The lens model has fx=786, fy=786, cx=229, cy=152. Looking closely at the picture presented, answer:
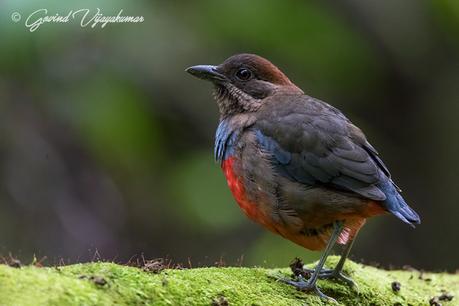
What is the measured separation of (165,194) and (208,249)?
1839 mm

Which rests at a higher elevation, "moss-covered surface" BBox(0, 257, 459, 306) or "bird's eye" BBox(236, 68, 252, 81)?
"bird's eye" BBox(236, 68, 252, 81)

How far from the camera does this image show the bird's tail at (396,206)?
16.4ft

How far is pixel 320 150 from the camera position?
17.3ft

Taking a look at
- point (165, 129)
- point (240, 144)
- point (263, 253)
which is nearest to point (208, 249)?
point (263, 253)

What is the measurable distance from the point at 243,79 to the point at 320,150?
1254 millimetres

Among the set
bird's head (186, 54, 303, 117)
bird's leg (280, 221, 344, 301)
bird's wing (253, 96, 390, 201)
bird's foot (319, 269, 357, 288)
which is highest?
bird's head (186, 54, 303, 117)

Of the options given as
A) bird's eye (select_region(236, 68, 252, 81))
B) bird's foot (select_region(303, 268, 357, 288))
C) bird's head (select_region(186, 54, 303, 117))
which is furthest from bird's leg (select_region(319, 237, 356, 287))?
bird's eye (select_region(236, 68, 252, 81))

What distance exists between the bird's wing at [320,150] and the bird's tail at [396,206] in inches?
2.5

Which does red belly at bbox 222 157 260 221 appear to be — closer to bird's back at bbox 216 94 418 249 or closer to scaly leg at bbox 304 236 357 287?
bird's back at bbox 216 94 418 249

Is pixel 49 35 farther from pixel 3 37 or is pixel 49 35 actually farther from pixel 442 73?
pixel 442 73

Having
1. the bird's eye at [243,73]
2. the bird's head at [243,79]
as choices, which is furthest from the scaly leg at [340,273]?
the bird's eye at [243,73]

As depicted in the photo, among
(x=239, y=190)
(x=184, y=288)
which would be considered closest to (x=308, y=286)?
(x=239, y=190)

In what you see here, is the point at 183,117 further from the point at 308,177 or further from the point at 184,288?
the point at 184,288

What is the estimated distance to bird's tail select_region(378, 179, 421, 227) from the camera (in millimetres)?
4988
